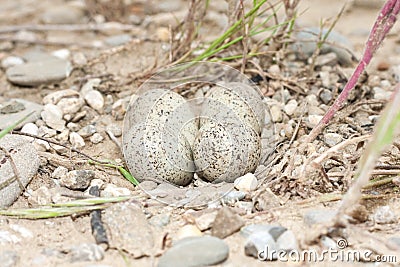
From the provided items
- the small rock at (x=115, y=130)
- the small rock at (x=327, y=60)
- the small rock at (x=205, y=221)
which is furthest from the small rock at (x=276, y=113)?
the small rock at (x=205, y=221)

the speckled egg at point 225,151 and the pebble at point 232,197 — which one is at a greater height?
the speckled egg at point 225,151

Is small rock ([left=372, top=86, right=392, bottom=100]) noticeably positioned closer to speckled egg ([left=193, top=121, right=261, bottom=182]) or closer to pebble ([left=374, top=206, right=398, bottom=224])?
speckled egg ([left=193, top=121, right=261, bottom=182])

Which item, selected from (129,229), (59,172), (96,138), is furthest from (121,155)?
(129,229)

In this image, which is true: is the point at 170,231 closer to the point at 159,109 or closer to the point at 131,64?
the point at 159,109

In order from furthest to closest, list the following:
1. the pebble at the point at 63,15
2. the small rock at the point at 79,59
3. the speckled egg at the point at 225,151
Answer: the pebble at the point at 63,15
the small rock at the point at 79,59
the speckled egg at the point at 225,151

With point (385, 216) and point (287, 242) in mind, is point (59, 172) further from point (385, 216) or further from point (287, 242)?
point (385, 216)

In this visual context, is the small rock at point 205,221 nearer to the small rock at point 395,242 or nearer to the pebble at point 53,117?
the small rock at point 395,242

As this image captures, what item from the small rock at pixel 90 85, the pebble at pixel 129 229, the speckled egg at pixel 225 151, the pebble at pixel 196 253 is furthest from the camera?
the small rock at pixel 90 85
